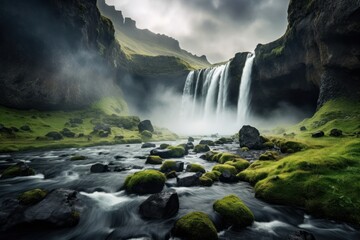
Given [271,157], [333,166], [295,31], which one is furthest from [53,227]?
[295,31]

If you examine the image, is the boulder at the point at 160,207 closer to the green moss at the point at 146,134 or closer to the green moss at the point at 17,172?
the green moss at the point at 17,172

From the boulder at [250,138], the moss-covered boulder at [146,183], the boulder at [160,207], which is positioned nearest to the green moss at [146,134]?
the boulder at [250,138]

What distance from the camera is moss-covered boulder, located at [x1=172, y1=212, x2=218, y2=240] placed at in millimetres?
8461

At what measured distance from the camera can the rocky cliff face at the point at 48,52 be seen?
61406 millimetres

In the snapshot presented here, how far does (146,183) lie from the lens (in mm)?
14914

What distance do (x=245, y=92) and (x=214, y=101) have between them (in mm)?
16220

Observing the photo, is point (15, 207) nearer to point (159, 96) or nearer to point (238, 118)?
point (238, 118)

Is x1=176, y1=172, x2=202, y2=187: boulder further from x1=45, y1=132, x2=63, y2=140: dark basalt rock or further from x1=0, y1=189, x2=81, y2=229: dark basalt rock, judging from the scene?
x1=45, y1=132, x2=63, y2=140: dark basalt rock

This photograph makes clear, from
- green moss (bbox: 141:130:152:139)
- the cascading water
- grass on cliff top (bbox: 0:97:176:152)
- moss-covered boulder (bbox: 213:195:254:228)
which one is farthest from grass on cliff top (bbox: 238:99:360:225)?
the cascading water

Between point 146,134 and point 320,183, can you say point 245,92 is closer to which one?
point 146,134

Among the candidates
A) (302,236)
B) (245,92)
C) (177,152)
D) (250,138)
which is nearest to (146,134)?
(177,152)

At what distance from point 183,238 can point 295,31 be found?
65510mm

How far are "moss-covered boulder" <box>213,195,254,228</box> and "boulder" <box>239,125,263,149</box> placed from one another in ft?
76.7

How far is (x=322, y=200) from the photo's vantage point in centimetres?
1075
